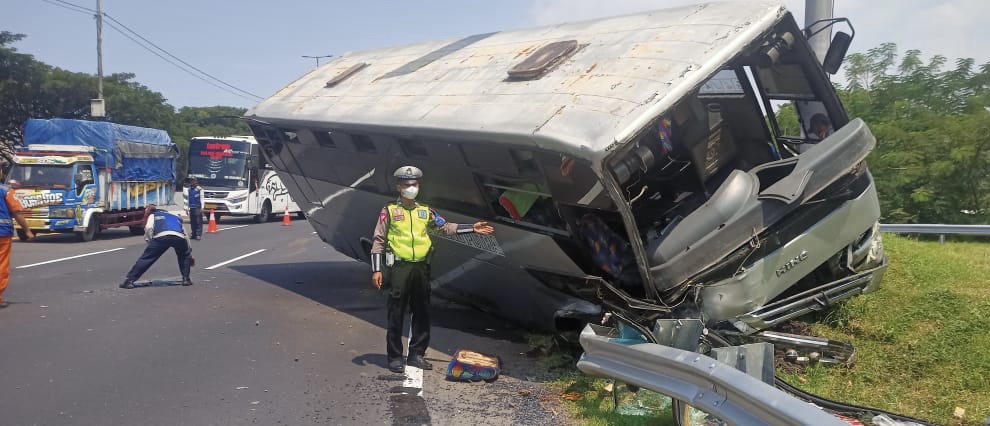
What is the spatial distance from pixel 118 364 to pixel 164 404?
4.28ft

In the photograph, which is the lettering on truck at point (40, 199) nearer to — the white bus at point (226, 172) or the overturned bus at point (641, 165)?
the white bus at point (226, 172)

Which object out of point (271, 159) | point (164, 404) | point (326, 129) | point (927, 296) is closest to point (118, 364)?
point (164, 404)

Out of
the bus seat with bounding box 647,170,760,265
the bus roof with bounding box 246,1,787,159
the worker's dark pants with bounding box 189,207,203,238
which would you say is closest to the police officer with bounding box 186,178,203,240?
the worker's dark pants with bounding box 189,207,203,238

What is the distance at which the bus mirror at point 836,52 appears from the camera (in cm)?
604

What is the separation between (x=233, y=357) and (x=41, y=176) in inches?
580

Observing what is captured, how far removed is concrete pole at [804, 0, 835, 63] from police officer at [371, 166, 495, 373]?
369cm

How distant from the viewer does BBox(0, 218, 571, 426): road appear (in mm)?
5191

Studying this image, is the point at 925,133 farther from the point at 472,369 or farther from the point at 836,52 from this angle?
the point at 472,369

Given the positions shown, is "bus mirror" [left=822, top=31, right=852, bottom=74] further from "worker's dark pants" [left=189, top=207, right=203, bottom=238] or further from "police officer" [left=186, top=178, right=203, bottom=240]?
"worker's dark pants" [left=189, top=207, right=203, bottom=238]

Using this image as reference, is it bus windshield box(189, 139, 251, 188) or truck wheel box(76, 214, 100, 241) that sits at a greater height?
bus windshield box(189, 139, 251, 188)

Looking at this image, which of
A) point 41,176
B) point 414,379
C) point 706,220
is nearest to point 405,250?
point 414,379

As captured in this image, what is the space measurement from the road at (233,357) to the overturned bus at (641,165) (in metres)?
1.00

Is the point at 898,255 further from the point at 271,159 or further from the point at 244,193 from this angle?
the point at 244,193

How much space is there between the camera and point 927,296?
642cm
